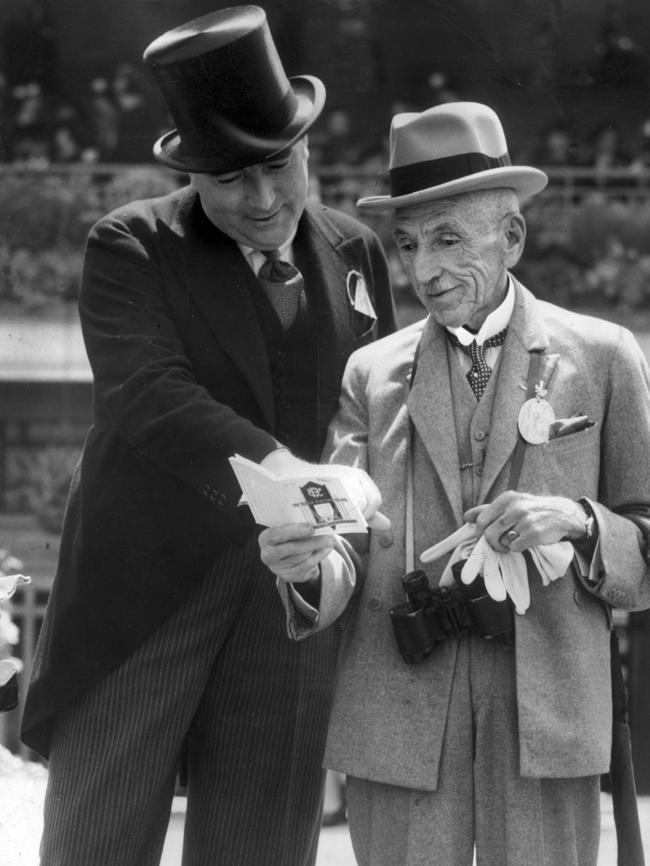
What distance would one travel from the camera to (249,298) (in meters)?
2.80

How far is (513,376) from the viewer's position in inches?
97.0

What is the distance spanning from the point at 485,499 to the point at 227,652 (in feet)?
2.49

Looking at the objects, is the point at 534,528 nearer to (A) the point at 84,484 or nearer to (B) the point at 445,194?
(B) the point at 445,194

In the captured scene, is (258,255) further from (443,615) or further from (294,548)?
(443,615)

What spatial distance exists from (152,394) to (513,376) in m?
0.76

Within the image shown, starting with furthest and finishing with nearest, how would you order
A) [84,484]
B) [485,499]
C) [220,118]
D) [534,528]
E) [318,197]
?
[318,197] → [84,484] → [220,118] → [485,499] → [534,528]

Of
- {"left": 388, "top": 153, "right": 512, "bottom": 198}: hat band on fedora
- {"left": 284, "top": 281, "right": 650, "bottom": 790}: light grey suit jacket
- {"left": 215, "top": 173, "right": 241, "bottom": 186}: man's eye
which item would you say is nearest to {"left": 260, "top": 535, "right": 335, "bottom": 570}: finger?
{"left": 284, "top": 281, "right": 650, "bottom": 790}: light grey suit jacket

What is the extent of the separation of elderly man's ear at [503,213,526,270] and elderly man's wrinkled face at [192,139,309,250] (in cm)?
51

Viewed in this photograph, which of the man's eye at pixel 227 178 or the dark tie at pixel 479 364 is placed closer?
the dark tie at pixel 479 364

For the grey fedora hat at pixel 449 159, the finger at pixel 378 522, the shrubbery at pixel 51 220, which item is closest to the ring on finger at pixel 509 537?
the finger at pixel 378 522

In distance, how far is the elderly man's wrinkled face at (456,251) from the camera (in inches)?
95.9

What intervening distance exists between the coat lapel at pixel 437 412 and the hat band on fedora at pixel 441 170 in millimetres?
291

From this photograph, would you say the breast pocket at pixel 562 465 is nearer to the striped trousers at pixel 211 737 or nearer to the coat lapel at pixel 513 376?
the coat lapel at pixel 513 376

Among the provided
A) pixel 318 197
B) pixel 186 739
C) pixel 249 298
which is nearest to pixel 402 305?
pixel 318 197
